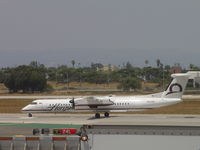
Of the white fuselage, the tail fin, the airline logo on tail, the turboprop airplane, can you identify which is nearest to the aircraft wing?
the turboprop airplane

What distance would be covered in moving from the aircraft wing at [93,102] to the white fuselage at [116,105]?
23 centimetres

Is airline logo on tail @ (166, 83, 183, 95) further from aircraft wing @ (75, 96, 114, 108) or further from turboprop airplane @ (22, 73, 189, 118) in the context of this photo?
aircraft wing @ (75, 96, 114, 108)

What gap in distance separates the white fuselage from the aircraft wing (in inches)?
9.2

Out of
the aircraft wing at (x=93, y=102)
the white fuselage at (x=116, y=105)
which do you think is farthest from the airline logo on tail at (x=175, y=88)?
the aircraft wing at (x=93, y=102)

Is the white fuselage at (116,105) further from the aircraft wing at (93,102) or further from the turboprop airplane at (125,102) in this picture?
the aircraft wing at (93,102)

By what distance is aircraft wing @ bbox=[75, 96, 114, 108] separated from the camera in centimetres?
5047

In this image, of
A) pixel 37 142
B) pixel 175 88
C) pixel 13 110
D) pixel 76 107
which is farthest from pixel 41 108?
pixel 37 142

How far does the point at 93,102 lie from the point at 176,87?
31.1ft

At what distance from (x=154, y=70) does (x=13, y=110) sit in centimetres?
12590

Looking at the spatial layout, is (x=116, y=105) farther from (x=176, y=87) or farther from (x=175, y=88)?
(x=176, y=87)

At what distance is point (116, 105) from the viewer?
50.1 metres

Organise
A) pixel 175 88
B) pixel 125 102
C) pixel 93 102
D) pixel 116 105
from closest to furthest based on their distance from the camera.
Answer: pixel 125 102 → pixel 175 88 → pixel 116 105 → pixel 93 102

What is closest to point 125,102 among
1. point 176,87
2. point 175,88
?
point 175,88

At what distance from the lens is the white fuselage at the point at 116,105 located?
159ft
